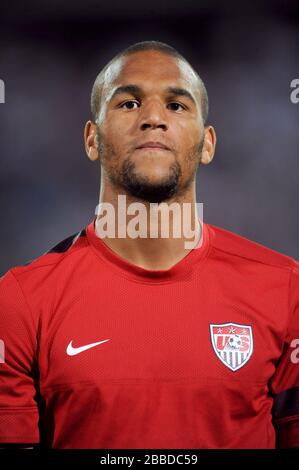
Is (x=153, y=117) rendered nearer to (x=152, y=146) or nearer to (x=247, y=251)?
(x=152, y=146)

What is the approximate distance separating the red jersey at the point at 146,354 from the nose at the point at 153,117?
1.67 feet

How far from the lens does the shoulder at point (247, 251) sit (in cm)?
263

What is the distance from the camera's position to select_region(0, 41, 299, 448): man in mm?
2281

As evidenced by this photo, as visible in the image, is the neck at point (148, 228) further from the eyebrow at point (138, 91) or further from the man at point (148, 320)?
the eyebrow at point (138, 91)

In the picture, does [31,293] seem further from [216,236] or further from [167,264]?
[216,236]

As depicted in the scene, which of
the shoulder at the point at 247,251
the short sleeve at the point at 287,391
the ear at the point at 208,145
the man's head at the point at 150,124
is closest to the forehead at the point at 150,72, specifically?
the man's head at the point at 150,124

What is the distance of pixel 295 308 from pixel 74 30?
196cm

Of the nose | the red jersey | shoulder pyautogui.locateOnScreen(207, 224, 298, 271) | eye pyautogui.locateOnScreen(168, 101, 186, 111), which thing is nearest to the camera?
the red jersey

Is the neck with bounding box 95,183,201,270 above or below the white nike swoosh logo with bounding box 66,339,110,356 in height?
above

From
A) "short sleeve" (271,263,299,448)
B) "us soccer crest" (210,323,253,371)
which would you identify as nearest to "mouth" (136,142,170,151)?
Result: "us soccer crest" (210,323,253,371)

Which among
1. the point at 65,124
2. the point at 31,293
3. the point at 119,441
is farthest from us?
the point at 65,124

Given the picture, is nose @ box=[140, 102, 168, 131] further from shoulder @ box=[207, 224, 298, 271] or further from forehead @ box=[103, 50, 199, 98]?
shoulder @ box=[207, 224, 298, 271]

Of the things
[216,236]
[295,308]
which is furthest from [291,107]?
[295,308]

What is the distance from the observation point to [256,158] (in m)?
3.70
